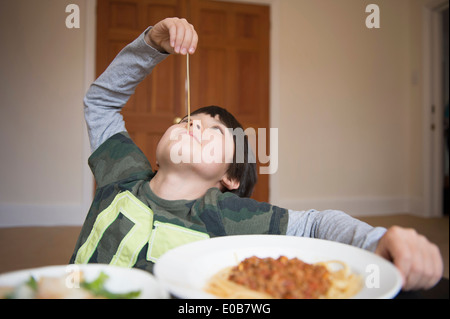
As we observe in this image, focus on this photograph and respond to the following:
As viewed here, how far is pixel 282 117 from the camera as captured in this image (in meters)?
2.36

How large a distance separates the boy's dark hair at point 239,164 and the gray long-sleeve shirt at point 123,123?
5.1 inches

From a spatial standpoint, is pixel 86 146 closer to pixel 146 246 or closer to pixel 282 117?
pixel 282 117

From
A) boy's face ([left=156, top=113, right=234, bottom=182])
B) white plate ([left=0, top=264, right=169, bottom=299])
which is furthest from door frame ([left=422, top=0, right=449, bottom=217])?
white plate ([left=0, top=264, right=169, bottom=299])

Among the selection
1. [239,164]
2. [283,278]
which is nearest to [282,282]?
[283,278]

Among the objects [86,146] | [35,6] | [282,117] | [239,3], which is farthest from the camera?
[282,117]

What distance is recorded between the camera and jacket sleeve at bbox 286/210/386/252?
0.31m

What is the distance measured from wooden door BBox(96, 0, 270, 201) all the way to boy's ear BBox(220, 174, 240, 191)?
143 mm

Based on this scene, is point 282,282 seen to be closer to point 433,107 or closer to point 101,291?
point 101,291

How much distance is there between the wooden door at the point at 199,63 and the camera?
77 cm

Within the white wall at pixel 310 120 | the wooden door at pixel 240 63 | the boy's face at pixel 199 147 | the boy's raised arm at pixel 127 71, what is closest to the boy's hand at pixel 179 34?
the boy's raised arm at pixel 127 71

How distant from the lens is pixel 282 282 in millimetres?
228

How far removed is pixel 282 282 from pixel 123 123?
520mm
